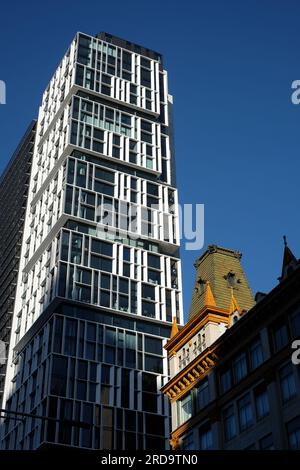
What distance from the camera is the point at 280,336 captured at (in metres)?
52.6

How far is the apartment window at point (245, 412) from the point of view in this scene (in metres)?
53.5

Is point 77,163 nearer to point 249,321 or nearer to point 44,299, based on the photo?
point 44,299

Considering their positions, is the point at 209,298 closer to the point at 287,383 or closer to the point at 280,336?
the point at 280,336

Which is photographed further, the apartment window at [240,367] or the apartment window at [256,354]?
the apartment window at [240,367]

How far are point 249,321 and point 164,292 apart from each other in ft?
196

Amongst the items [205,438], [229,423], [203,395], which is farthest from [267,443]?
[203,395]

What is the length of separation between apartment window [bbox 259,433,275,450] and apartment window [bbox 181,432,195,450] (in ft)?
34.2

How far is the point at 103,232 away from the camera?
117312 mm

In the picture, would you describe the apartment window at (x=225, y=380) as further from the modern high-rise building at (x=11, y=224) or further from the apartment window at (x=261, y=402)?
the modern high-rise building at (x=11, y=224)

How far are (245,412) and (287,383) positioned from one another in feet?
17.6

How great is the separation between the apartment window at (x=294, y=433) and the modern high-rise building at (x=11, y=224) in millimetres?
80302

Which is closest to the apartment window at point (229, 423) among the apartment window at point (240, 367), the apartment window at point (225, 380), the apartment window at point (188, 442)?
the apartment window at point (225, 380)

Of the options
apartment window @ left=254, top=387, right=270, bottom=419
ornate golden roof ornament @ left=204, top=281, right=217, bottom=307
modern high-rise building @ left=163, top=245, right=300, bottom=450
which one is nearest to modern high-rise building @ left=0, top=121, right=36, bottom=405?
modern high-rise building @ left=163, top=245, right=300, bottom=450

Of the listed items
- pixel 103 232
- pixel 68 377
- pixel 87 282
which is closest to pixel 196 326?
pixel 68 377
